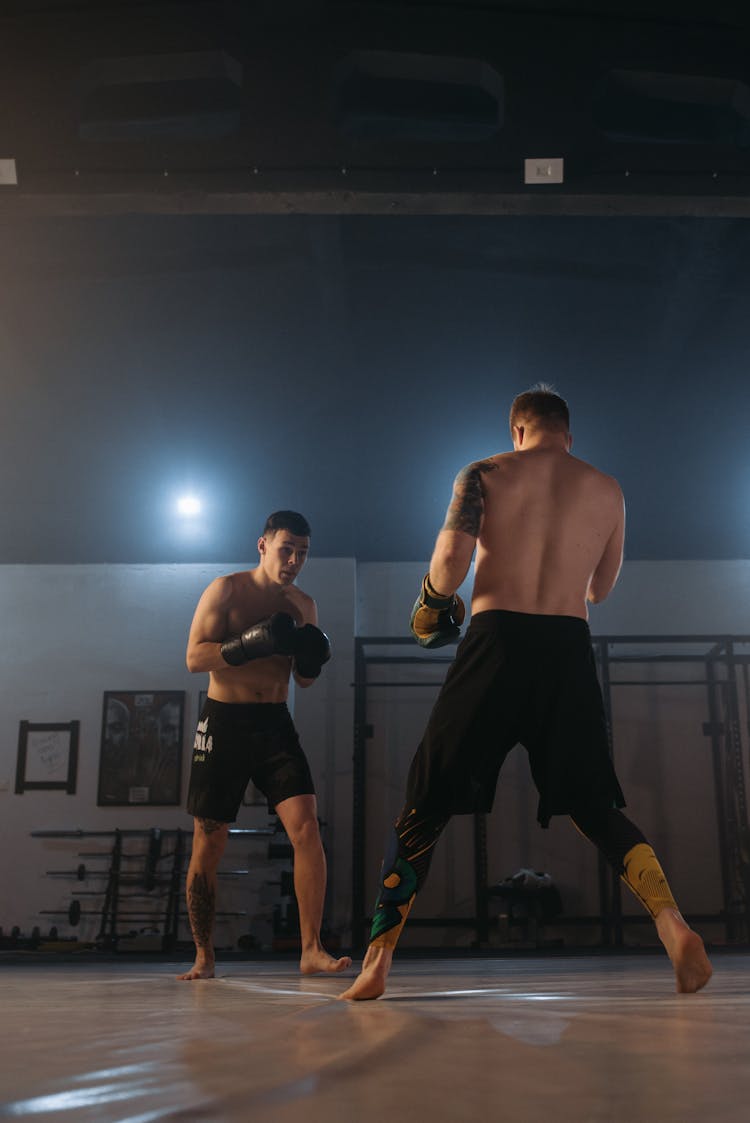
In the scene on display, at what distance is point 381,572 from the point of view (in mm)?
7367

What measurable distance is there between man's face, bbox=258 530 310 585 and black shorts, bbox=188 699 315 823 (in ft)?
1.39

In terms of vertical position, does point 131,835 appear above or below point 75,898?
above

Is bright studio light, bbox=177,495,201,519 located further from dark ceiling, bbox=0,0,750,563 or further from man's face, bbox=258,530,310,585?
man's face, bbox=258,530,310,585

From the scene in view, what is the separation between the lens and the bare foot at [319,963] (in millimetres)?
2535

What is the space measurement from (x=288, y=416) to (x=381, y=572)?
2038 millimetres

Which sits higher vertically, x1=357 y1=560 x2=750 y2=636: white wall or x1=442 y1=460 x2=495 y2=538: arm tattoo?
x1=357 y1=560 x2=750 y2=636: white wall

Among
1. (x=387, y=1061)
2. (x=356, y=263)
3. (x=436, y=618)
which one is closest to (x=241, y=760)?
(x=436, y=618)

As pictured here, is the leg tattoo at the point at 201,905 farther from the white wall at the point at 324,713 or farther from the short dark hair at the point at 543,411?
the white wall at the point at 324,713

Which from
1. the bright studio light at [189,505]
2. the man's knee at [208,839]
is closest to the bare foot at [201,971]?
the man's knee at [208,839]

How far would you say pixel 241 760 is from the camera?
2822 mm

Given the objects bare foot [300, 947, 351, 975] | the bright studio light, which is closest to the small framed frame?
the bright studio light

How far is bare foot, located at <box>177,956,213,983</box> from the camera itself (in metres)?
2.60

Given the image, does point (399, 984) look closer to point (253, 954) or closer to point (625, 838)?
point (625, 838)

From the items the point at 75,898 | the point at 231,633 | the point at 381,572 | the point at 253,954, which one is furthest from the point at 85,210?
the point at 75,898
